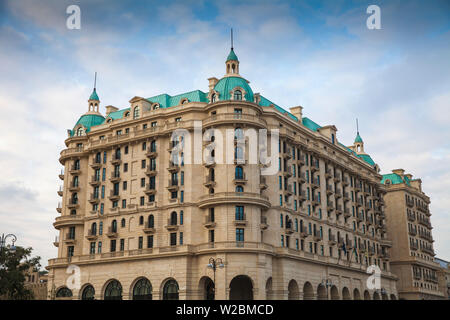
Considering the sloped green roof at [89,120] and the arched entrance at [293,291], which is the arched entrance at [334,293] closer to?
the arched entrance at [293,291]

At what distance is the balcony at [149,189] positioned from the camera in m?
79.9

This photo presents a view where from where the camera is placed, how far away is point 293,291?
7781 cm

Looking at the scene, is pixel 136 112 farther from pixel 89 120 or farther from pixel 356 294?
pixel 356 294

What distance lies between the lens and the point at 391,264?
121000mm

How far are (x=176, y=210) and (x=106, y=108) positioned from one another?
2822 cm

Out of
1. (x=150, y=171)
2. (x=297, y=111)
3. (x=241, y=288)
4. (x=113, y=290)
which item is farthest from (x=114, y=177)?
(x=297, y=111)

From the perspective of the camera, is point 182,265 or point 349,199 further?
point 349,199

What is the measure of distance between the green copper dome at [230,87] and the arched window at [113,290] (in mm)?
31920

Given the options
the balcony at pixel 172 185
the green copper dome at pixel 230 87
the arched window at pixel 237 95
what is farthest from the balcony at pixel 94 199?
the arched window at pixel 237 95
